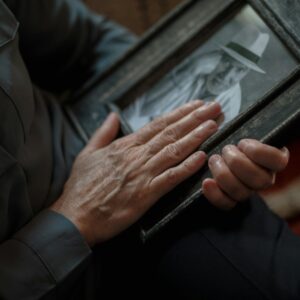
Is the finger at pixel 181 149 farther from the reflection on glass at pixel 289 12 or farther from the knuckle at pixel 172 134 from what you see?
the reflection on glass at pixel 289 12

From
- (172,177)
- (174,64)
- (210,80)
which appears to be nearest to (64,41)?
(174,64)

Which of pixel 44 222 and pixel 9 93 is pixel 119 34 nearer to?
pixel 9 93

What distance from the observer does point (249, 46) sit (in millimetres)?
783

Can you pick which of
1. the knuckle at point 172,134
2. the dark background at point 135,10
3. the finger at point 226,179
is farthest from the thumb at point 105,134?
the dark background at point 135,10

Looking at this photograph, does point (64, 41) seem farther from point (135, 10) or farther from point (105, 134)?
point (135, 10)

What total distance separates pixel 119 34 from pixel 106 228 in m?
0.55

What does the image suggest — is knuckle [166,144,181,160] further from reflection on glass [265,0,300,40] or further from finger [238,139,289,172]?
reflection on glass [265,0,300,40]

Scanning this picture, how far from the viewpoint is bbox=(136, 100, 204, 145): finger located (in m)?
0.78

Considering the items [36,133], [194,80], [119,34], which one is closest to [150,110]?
[194,80]

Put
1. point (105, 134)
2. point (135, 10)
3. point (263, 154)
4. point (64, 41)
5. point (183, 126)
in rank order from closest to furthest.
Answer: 1. point (263, 154)
2. point (183, 126)
3. point (105, 134)
4. point (64, 41)
5. point (135, 10)

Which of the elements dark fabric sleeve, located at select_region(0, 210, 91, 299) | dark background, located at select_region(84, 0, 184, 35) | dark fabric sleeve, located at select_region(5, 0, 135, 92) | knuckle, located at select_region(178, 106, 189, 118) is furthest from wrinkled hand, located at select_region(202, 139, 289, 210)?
dark background, located at select_region(84, 0, 184, 35)

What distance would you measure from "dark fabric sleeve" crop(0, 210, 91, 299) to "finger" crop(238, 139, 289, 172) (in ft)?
0.94

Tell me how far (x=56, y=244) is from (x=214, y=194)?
253 millimetres

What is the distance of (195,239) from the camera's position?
2.41 ft
